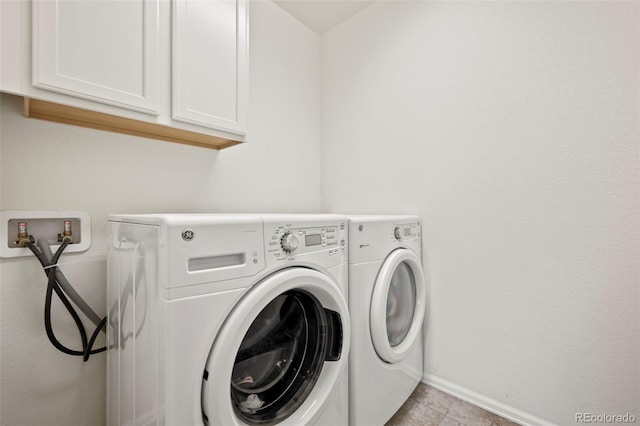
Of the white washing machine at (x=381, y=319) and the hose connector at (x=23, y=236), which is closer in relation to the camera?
the hose connector at (x=23, y=236)

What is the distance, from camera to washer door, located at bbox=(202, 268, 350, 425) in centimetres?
79

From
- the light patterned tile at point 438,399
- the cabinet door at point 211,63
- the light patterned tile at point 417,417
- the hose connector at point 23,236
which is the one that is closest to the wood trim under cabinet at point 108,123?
the cabinet door at point 211,63

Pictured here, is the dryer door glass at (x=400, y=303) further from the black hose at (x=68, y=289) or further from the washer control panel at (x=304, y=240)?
the black hose at (x=68, y=289)

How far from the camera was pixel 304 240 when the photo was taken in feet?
3.13

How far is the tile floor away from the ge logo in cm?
126

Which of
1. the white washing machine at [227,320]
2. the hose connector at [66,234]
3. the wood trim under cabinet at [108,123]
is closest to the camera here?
the white washing machine at [227,320]

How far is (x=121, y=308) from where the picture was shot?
0.96 m

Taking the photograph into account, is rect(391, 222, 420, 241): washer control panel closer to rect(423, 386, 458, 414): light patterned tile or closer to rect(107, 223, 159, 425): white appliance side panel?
rect(423, 386, 458, 414): light patterned tile

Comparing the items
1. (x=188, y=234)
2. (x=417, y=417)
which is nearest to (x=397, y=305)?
(x=417, y=417)

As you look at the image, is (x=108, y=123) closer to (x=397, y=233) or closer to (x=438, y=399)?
(x=397, y=233)

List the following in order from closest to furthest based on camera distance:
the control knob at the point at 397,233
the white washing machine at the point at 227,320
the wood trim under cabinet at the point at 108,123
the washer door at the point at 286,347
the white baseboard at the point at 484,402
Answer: the white washing machine at the point at 227,320
the washer door at the point at 286,347
the wood trim under cabinet at the point at 108,123
the white baseboard at the point at 484,402
the control knob at the point at 397,233

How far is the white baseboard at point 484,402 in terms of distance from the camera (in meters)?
1.30

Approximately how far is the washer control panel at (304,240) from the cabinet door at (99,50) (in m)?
0.70

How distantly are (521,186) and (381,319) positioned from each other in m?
0.89
